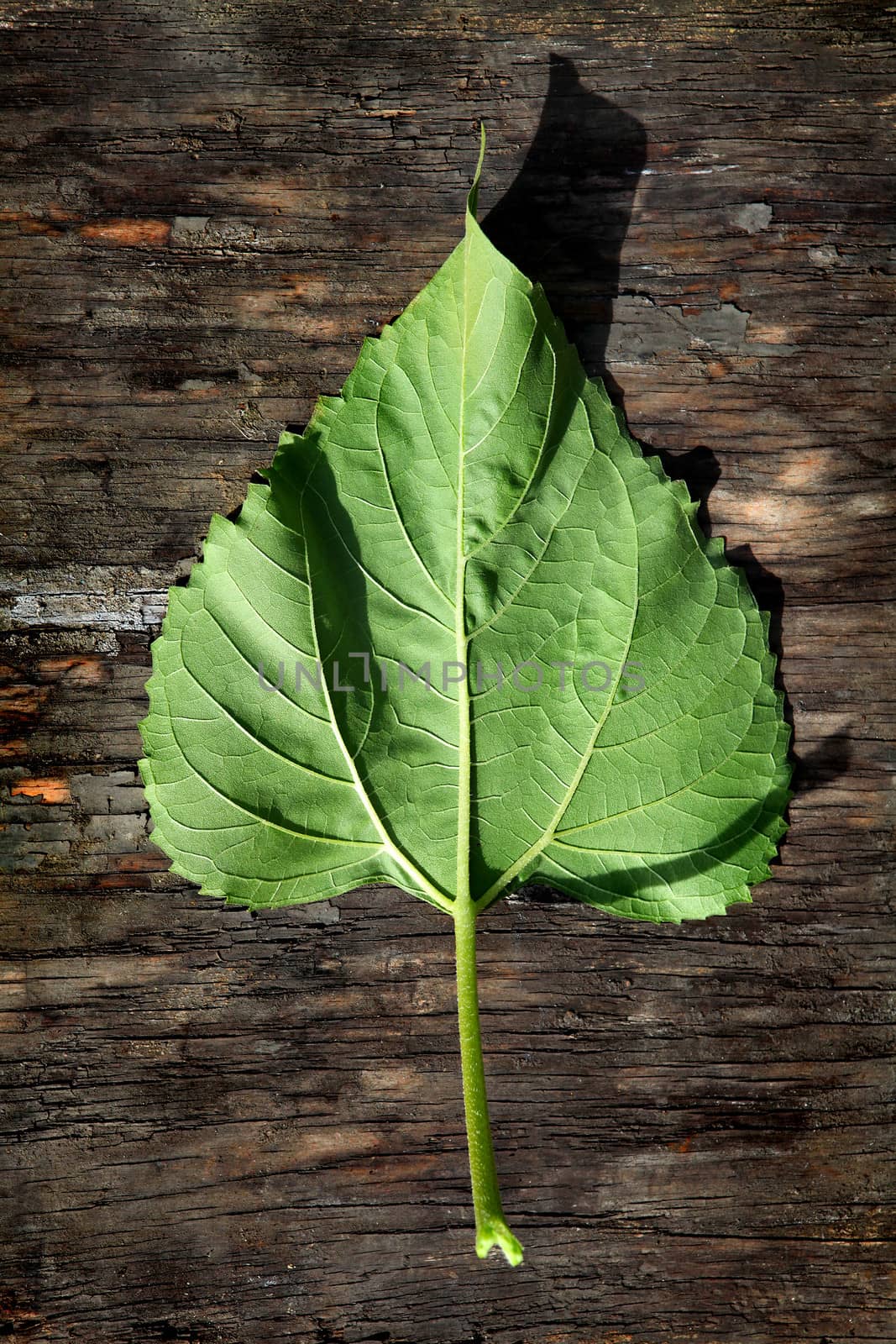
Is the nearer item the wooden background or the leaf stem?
the leaf stem

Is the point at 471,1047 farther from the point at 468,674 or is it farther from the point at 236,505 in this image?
the point at 236,505

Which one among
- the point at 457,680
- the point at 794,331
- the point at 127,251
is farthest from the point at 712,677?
the point at 127,251

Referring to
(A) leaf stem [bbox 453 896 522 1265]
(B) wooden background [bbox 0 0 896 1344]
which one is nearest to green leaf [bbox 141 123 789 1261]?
(A) leaf stem [bbox 453 896 522 1265]

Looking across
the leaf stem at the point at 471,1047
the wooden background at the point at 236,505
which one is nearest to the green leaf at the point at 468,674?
the leaf stem at the point at 471,1047

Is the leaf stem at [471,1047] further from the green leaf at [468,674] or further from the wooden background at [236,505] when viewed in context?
the wooden background at [236,505]

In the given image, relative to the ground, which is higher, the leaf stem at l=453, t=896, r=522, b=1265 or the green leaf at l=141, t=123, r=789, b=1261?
the green leaf at l=141, t=123, r=789, b=1261

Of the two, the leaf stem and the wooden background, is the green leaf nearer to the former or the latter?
the leaf stem

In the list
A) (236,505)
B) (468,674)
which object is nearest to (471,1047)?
(468,674)
